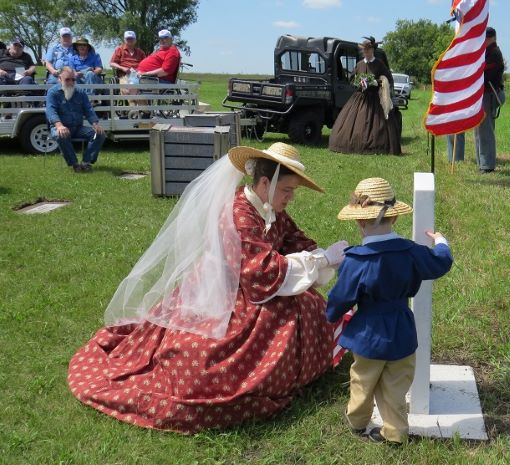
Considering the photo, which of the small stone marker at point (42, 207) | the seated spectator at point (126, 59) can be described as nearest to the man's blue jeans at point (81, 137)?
the small stone marker at point (42, 207)

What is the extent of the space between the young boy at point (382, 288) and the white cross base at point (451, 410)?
11.2 inches

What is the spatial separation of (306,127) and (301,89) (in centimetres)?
76

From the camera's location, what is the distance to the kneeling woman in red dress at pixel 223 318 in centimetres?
327

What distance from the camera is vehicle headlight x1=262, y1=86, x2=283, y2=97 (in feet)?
44.1

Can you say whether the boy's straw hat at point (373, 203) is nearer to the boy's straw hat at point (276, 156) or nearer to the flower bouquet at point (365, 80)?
the boy's straw hat at point (276, 156)

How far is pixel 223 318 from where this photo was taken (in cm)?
338

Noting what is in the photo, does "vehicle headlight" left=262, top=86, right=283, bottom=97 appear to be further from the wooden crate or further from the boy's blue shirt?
the boy's blue shirt

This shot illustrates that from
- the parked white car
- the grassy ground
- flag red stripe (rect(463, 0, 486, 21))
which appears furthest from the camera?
the parked white car

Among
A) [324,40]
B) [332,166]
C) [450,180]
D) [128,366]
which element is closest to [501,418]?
[128,366]

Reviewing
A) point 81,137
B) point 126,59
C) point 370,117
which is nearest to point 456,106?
point 370,117

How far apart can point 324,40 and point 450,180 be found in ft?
20.1

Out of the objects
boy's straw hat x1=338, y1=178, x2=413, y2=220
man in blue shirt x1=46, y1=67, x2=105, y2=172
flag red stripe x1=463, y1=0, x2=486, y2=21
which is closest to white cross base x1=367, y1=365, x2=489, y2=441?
boy's straw hat x1=338, y1=178, x2=413, y2=220

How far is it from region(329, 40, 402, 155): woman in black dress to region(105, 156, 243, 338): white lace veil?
29.4 feet

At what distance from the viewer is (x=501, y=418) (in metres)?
3.33
